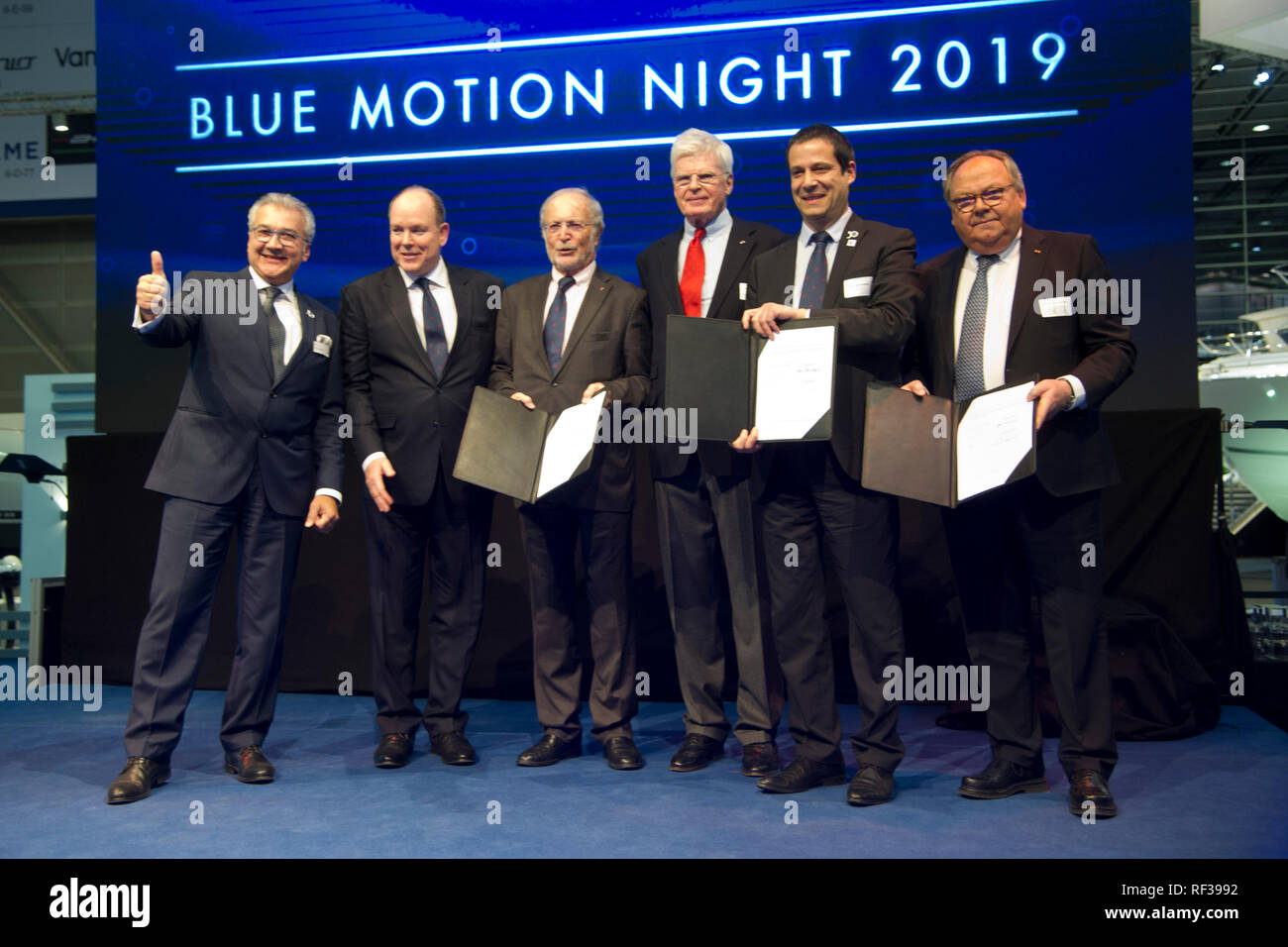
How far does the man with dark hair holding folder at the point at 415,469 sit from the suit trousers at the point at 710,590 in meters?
0.66

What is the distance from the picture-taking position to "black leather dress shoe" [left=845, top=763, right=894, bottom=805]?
273cm

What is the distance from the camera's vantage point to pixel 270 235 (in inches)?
122

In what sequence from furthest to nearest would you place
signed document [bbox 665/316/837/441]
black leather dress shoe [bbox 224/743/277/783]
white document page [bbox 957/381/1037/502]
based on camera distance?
black leather dress shoe [bbox 224/743/277/783], signed document [bbox 665/316/837/441], white document page [bbox 957/381/1037/502]

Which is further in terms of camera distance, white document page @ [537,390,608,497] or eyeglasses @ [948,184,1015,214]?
white document page @ [537,390,608,497]

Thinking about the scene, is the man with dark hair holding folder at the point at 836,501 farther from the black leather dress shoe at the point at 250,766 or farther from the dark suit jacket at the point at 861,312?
the black leather dress shoe at the point at 250,766

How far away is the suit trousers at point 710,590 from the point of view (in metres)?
3.14

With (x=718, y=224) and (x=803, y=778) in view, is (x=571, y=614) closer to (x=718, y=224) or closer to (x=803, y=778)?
(x=803, y=778)

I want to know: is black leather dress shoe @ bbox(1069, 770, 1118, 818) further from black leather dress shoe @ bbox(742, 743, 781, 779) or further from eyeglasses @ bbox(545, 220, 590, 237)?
eyeglasses @ bbox(545, 220, 590, 237)

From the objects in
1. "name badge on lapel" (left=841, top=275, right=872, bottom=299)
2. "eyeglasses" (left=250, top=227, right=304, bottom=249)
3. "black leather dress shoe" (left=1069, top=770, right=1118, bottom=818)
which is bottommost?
"black leather dress shoe" (left=1069, top=770, right=1118, bottom=818)

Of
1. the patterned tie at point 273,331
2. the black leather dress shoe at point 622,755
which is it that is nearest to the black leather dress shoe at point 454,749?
the black leather dress shoe at point 622,755

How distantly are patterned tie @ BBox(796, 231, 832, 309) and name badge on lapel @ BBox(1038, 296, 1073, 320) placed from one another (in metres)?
0.60

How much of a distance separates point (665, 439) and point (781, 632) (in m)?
0.69

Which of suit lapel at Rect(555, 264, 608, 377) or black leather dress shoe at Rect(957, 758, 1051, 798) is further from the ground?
suit lapel at Rect(555, 264, 608, 377)

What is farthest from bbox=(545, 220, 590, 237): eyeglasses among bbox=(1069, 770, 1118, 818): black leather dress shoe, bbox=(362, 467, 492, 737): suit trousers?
bbox=(1069, 770, 1118, 818): black leather dress shoe
